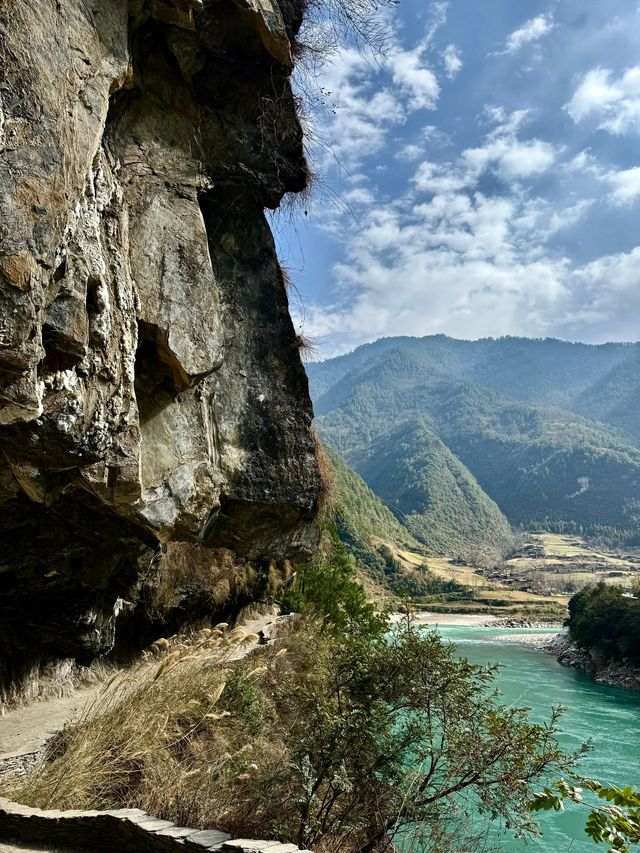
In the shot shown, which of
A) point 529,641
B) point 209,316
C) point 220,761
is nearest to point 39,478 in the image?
point 209,316

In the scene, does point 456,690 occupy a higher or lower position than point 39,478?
lower

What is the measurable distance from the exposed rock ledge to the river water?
99cm

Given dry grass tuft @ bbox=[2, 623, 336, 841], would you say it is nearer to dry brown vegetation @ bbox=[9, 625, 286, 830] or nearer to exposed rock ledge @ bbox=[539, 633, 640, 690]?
dry brown vegetation @ bbox=[9, 625, 286, 830]

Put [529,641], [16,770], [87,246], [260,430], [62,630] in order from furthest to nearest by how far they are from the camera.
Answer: [529,641] → [62,630] → [260,430] → [16,770] → [87,246]

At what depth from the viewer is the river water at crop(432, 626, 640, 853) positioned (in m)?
12.6

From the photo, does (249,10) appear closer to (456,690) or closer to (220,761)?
(456,690)

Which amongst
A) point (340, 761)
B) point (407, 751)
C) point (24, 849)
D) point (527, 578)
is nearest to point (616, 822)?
point (340, 761)

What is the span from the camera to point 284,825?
6281 millimetres

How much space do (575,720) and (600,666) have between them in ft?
67.0

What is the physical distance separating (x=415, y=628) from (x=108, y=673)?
7.80 m

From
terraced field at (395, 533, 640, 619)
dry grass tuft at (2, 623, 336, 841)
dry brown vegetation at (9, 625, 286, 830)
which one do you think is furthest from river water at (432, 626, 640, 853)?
terraced field at (395, 533, 640, 619)

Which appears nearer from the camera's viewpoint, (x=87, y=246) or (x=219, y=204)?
(x=87, y=246)

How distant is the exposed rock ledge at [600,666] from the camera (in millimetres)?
39294

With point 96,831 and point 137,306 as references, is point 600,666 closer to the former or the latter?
point 96,831
